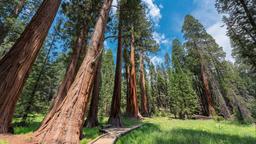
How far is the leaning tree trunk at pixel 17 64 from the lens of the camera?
15.2ft

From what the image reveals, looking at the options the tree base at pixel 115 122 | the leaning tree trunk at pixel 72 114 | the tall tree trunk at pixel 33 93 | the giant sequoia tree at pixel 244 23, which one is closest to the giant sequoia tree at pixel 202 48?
the giant sequoia tree at pixel 244 23

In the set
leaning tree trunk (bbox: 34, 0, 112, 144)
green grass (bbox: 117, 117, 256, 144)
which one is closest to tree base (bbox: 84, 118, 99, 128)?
green grass (bbox: 117, 117, 256, 144)

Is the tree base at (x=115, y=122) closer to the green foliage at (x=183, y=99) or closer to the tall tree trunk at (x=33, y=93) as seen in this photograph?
the tall tree trunk at (x=33, y=93)

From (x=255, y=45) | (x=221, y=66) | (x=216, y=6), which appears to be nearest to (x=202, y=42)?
(x=221, y=66)

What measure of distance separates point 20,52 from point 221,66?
1116 inches

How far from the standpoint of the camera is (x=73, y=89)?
5.00 metres

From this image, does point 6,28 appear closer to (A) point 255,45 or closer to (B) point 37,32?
(B) point 37,32

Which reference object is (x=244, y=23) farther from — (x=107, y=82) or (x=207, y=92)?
(x=107, y=82)

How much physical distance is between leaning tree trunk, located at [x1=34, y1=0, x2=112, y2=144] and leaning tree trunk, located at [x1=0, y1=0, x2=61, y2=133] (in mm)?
1188

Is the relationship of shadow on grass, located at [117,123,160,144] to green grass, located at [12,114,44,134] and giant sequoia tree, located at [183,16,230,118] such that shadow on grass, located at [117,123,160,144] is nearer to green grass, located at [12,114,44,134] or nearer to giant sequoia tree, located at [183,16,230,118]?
green grass, located at [12,114,44,134]

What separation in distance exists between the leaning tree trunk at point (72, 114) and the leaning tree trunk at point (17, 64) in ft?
3.90

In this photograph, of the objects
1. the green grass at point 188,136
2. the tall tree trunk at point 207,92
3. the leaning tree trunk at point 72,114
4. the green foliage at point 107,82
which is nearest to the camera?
the leaning tree trunk at point 72,114

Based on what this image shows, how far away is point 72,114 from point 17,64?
7.62 feet

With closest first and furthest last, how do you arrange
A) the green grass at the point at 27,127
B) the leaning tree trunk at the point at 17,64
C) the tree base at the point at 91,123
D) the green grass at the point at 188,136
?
the leaning tree trunk at the point at 17,64 < the green grass at the point at 188,136 < the green grass at the point at 27,127 < the tree base at the point at 91,123
